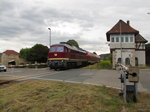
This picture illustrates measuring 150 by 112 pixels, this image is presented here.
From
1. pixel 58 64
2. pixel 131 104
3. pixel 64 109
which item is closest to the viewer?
pixel 64 109

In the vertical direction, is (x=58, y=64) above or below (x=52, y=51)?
below

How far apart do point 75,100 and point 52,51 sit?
23620 millimetres

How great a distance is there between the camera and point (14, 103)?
6941mm

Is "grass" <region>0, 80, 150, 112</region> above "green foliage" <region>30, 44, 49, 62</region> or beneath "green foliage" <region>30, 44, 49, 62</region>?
beneath

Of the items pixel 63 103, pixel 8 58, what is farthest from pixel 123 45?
pixel 8 58

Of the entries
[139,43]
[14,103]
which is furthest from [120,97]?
[139,43]

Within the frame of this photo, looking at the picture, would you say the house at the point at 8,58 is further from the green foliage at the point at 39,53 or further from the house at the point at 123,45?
the house at the point at 123,45

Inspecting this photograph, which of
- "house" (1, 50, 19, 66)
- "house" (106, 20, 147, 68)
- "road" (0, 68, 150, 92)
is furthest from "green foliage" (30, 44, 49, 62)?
"road" (0, 68, 150, 92)

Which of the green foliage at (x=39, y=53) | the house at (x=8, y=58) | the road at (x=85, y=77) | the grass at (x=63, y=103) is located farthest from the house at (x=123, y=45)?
the house at (x=8, y=58)

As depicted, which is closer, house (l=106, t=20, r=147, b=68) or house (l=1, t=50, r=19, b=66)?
house (l=106, t=20, r=147, b=68)

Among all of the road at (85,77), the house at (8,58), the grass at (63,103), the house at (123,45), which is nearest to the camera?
the grass at (63,103)

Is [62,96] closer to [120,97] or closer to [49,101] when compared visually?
[49,101]

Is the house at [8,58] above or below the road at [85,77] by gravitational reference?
A: above

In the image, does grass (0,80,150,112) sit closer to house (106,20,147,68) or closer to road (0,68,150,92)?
road (0,68,150,92)
